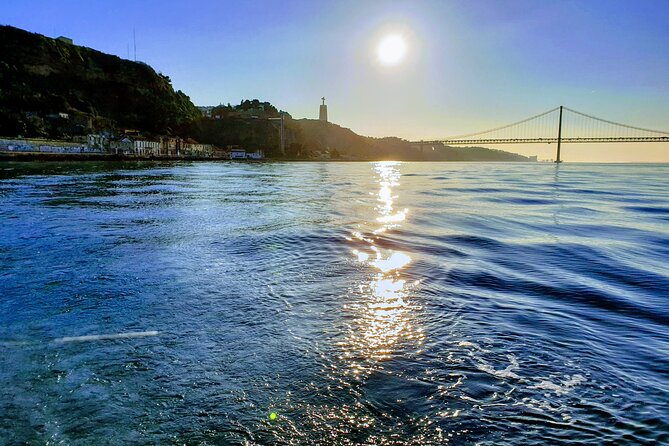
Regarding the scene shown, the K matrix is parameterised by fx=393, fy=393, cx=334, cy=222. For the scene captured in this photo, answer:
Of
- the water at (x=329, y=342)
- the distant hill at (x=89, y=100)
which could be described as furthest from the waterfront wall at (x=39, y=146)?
the water at (x=329, y=342)

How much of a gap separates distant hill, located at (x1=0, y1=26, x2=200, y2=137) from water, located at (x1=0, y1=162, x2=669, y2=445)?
363 ft

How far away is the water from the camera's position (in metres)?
2.79

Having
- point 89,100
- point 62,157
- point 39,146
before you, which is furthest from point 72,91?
point 62,157

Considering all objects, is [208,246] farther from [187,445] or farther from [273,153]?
[273,153]

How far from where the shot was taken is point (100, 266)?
6.82m

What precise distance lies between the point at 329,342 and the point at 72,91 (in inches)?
5606

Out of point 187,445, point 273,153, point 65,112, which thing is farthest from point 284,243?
point 273,153

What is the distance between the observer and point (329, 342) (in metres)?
4.06

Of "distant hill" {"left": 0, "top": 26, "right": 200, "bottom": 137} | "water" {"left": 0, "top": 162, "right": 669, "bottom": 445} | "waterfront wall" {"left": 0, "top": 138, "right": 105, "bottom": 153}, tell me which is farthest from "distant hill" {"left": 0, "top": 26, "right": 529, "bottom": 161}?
→ "water" {"left": 0, "top": 162, "right": 669, "bottom": 445}

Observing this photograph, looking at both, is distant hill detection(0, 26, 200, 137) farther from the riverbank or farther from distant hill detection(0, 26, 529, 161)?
the riverbank

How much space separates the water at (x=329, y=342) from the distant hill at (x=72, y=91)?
363 ft

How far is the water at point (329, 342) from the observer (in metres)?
2.79

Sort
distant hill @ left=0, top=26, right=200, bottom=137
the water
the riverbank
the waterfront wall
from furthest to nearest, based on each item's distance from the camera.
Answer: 1. distant hill @ left=0, top=26, right=200, bottom=137
2. the waterfront wall
3. the riverbank
4. the water

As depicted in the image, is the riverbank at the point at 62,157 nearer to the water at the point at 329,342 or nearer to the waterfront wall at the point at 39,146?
the waterfront wall at the point at 39,146
